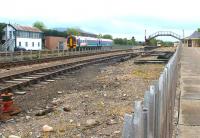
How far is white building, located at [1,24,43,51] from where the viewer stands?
73856 millimetres

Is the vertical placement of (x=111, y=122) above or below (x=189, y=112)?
below

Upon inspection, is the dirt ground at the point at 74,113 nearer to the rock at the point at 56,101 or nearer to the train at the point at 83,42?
the rock at the point at 56,101

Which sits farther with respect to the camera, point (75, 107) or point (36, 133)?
point (75, 107)

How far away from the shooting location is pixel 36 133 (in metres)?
8.56

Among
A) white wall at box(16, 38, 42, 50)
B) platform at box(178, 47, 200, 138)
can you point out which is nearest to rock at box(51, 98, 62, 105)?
platform at box(178, 47, 200, 138)

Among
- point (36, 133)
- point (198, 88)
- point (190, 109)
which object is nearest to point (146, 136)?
point (36, 133)

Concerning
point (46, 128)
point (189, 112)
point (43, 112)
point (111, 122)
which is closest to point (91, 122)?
point (111, 122)

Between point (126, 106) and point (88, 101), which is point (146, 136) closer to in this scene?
point (126, 106)

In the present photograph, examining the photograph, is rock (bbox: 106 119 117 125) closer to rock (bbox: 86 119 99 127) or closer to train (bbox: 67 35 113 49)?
rock (bbox: 86 119 99 127)

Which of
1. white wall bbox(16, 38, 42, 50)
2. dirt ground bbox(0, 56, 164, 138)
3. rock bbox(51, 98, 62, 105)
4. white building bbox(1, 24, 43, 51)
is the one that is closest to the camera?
dirt ground bbox(0, 56, 164, 138)

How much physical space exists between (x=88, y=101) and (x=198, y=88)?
11.9ft

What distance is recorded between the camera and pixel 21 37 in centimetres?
8162

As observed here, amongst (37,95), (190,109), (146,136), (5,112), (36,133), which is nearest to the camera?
(146,136)

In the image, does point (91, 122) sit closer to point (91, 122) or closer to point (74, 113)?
point (91, 122)
